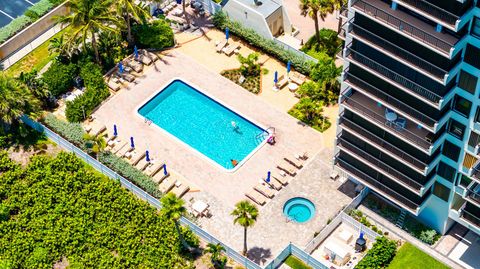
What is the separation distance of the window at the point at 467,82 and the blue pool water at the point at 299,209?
2242 cm

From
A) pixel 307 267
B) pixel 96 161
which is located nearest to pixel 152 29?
pixel 96 161

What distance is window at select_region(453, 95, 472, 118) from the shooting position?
70312 mm

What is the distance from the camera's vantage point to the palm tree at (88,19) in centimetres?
9356

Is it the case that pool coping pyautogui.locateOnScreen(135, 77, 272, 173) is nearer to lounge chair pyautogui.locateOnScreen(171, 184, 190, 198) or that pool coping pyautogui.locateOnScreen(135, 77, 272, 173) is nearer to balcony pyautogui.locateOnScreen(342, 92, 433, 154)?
lounge chair pyautogui.locateOnScreen(171, 184, 190, 198)

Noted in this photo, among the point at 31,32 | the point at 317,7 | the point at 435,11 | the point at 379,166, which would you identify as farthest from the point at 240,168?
the point at 31,32

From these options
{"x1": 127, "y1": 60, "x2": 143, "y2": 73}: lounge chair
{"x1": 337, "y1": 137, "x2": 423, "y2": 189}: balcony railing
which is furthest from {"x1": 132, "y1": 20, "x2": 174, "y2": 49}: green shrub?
{"x1": 337, "y1": 137, "x2": 423, "y2": 189}: balcony railing

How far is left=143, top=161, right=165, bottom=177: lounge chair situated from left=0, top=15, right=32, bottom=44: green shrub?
25838 mm

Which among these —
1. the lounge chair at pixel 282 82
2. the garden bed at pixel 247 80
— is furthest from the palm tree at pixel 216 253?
the lounge chair at pixel 282 82

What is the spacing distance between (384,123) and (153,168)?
2567 cm

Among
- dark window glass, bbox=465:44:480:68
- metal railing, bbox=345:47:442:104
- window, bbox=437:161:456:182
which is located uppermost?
dark window glass, bbox=465:44:480:68

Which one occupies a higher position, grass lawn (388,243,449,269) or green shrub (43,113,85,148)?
grass lawn (388,243,449,269)

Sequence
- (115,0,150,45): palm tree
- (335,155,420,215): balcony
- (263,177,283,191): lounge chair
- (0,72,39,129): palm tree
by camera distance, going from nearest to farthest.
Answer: (335,155,420,215): balcony
(263,177,283,191): lounge chair
(0,72,39,129): palm tree
(115,0,150,45): palm tree

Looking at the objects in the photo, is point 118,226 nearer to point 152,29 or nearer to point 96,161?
point 96,161

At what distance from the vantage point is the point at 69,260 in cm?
→ 8194
